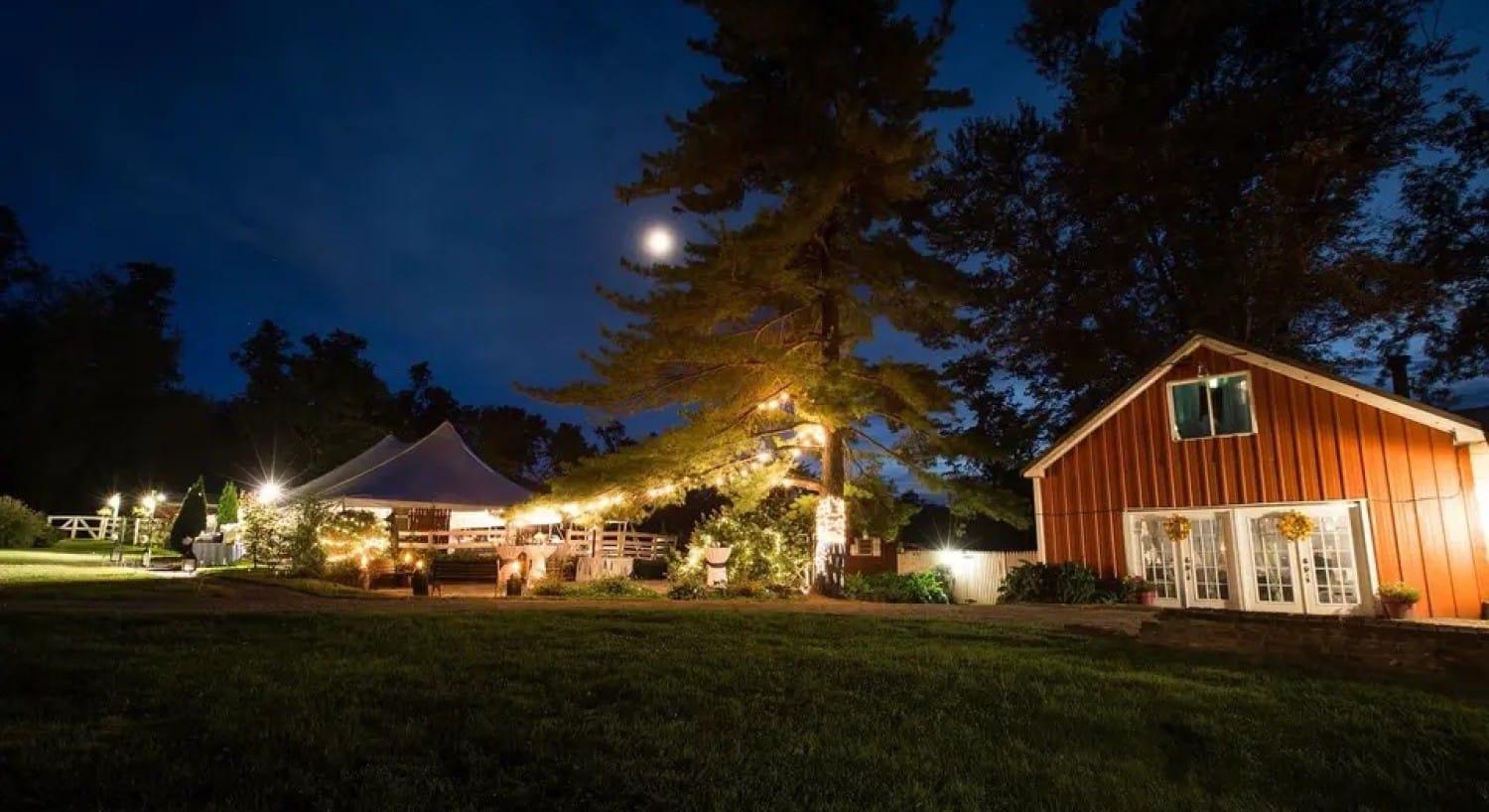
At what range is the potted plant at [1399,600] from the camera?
457 inches

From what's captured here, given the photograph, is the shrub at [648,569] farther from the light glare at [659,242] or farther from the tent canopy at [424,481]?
the light glare at [659,242]

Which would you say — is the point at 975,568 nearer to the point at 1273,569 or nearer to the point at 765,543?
the point at 765,543

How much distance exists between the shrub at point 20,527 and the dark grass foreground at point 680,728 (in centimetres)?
2333

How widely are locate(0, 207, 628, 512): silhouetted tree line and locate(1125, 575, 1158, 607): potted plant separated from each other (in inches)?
902

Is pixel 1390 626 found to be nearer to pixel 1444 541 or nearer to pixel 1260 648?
pixel 1260 648

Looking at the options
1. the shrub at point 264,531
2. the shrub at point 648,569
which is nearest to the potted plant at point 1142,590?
the shrub at point 648,569

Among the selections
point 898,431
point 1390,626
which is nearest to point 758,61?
point 898,431

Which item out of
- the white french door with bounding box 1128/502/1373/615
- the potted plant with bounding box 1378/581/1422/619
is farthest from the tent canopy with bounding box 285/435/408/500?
the potted plant with bounding box 1378/581/1422/619

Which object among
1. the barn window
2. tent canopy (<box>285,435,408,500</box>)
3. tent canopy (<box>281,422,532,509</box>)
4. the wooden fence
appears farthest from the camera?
tent canopy (<box>285,435,408,500</box>)

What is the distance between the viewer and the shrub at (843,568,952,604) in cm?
1430

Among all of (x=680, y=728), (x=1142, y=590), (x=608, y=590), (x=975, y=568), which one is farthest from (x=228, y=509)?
(x=1142, y=590)

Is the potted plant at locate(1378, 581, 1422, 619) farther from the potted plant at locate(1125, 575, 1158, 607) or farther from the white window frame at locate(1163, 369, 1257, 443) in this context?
the potted plant at locate(1125, 575, 1158, 607)

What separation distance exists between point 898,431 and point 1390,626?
981cm

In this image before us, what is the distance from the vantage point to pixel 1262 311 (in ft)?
71.5
